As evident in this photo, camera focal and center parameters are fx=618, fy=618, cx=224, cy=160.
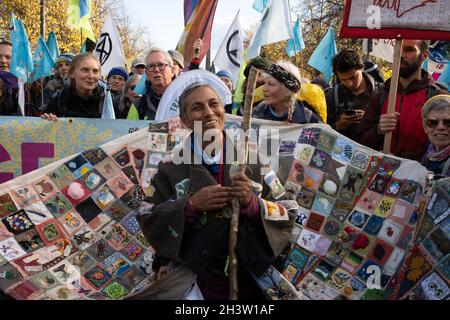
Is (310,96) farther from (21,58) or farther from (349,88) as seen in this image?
(21,58)

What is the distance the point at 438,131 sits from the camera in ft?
11.8

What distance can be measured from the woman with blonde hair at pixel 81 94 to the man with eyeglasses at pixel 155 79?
15.8 inches

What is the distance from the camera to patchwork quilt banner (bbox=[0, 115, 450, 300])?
11.9 ft

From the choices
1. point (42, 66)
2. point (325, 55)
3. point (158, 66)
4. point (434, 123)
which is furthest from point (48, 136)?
point (325, 55)

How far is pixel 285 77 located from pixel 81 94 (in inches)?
78.6

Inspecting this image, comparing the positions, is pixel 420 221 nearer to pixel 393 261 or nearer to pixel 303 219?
pixel 393 261

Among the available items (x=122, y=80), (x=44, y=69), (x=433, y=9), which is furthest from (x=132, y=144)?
(x=44, y=69)

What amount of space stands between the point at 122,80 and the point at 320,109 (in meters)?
3.64

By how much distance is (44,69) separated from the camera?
9.22 metres

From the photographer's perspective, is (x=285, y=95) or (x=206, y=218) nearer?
(x=206, y=218)

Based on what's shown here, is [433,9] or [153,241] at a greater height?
[433,9]

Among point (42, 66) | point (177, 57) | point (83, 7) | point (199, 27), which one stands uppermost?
point (83, 7)

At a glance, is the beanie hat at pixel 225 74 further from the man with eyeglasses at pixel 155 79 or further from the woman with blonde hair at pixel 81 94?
the woman with blonde hair at pixel 81 94

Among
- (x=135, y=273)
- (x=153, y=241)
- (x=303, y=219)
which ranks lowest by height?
(x=135, y=273)
